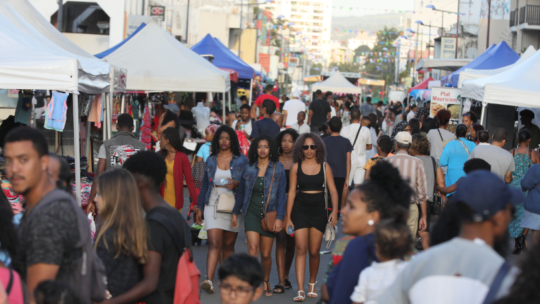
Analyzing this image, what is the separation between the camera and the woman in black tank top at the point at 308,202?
21.0 ft

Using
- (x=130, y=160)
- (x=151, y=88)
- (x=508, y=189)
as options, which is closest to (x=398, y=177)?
(x=508, y=189)

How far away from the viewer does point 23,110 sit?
936cm

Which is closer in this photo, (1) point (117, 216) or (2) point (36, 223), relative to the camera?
(2) point (36, 223)

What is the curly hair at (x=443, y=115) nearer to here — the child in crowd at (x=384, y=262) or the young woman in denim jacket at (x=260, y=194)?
the young woman in denim jacket at (x=260, y=194)

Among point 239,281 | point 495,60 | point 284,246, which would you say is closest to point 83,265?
point 239,281

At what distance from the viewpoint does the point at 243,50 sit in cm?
5441

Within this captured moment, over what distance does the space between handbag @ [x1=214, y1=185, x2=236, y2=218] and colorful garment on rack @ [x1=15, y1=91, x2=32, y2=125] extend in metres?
4.46

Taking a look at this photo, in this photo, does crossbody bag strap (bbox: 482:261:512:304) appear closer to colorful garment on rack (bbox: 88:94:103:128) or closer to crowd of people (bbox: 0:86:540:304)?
crowd of people (bbox: 0:86:540:304)

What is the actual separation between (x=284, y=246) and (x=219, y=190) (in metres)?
0.99

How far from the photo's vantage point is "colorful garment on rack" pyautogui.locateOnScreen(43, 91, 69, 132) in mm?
7766

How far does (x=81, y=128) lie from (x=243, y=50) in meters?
44.8

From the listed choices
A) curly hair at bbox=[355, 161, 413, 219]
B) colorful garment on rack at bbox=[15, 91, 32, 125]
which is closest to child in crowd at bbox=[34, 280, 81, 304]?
curly hair at bbox=[355, 161, 413, 219]

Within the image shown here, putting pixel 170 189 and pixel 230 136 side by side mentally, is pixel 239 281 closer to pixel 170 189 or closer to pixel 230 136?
pixel 230 136

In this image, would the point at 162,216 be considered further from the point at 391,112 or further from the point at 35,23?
A: the point at 391,112
